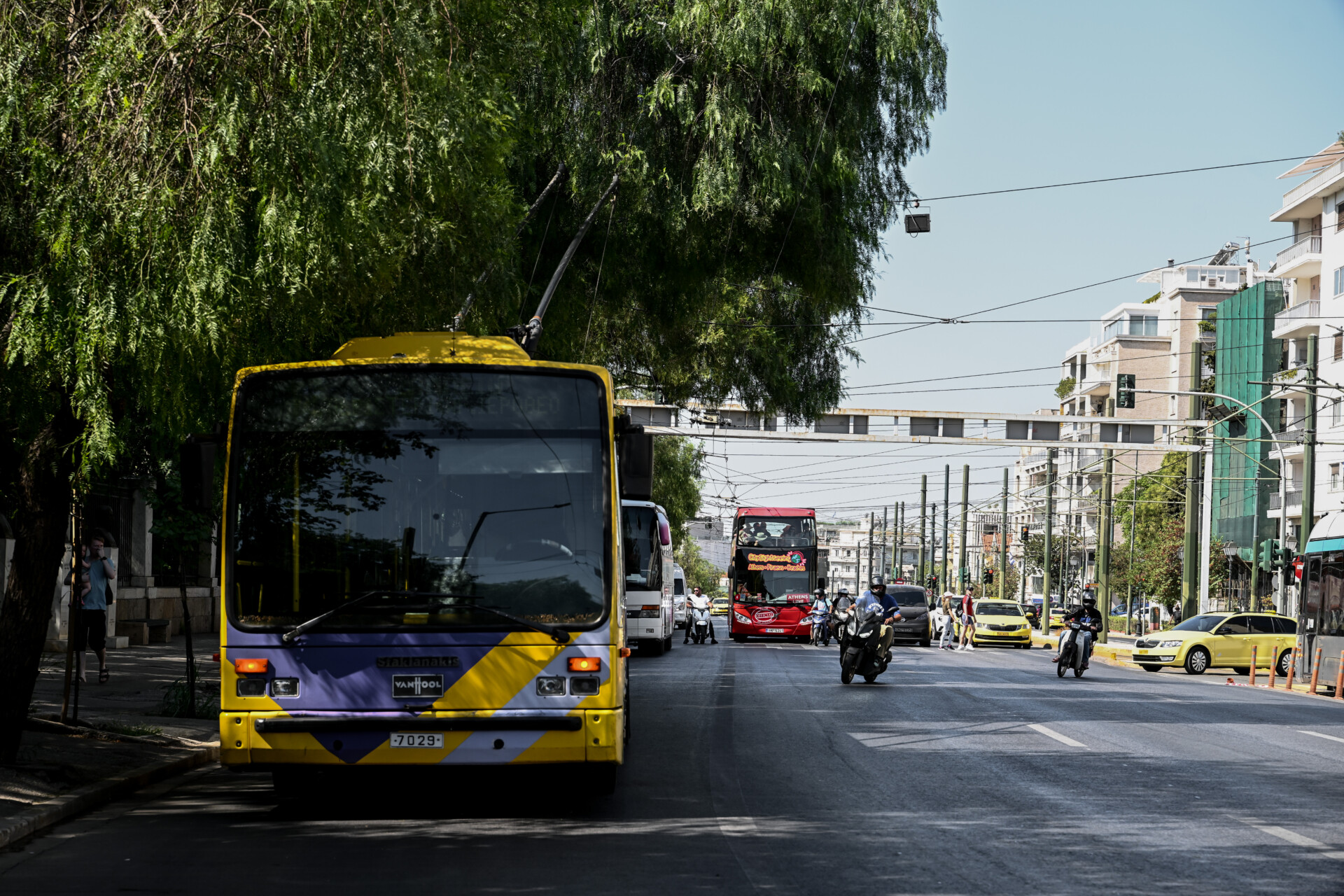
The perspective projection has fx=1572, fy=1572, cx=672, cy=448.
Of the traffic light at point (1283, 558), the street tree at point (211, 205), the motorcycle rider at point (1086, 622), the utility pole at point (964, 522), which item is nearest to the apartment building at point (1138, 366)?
the utility pole at point (964, 522)

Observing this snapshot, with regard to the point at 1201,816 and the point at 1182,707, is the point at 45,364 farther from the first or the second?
the point at 1182,707

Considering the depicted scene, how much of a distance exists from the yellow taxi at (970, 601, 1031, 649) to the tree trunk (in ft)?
140

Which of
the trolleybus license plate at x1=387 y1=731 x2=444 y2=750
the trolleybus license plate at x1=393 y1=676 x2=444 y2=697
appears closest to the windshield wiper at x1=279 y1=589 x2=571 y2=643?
the trolleybus license plate at x1=393 y1=676 x2=444 y2=697

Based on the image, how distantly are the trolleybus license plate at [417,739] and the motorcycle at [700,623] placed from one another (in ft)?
130

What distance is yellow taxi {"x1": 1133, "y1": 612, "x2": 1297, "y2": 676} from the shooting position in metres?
34.3

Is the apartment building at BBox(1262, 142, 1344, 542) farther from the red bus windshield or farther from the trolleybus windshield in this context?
the trolleybus windshield

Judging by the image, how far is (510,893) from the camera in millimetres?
7434

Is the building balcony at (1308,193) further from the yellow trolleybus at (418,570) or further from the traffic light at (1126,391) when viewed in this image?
the yellow trolleybus at (418,570)

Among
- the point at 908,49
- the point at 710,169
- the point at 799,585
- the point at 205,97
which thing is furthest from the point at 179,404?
the point at 799,585

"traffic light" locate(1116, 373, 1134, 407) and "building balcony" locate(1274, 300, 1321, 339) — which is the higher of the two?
"building balcony" locate(1274, 300, 1321, 339)

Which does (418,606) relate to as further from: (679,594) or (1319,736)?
(679,594)

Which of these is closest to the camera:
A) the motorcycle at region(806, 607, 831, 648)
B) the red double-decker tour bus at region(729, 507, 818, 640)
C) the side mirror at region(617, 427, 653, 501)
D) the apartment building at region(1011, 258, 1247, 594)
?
the side mirror at region(617, 427, 653, 501)

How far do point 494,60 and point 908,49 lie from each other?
8736 millimetres

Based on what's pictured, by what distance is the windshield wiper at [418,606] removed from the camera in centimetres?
948
